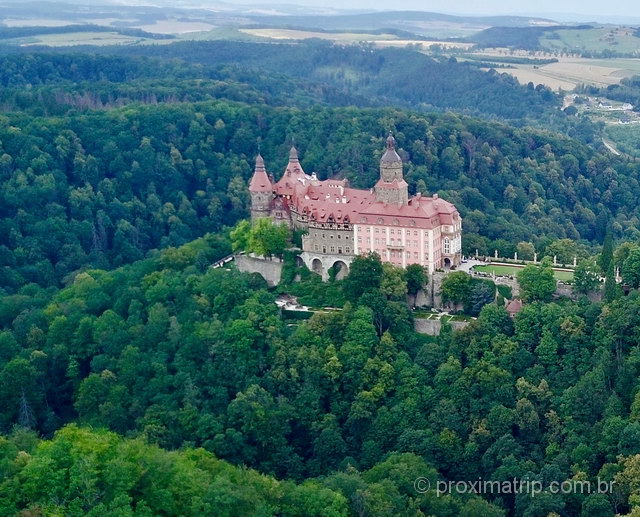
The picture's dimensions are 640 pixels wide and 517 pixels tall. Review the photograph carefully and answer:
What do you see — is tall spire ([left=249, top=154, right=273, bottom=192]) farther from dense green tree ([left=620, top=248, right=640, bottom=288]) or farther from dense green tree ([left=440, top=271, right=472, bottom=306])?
dense green tree ([left=620, top=248, right=640, bottom=288])

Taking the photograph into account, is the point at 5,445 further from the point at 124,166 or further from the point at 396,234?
the point at 124,166

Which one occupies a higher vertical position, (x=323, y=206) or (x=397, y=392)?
(x=323, y=206)

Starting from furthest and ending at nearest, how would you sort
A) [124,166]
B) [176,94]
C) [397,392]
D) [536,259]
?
[176,94]
[124,166]
[536,259]
[397,392]

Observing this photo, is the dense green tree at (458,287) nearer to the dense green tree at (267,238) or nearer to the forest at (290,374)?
the forest at (290,374)

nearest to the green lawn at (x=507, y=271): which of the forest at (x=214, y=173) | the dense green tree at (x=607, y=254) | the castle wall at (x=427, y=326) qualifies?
the dense green tree at (x=607, y=254)

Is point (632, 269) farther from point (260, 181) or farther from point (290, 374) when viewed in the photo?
point (260, 181)

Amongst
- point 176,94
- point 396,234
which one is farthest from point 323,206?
point 176,94

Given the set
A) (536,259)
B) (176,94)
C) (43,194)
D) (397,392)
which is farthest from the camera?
(176,94)
